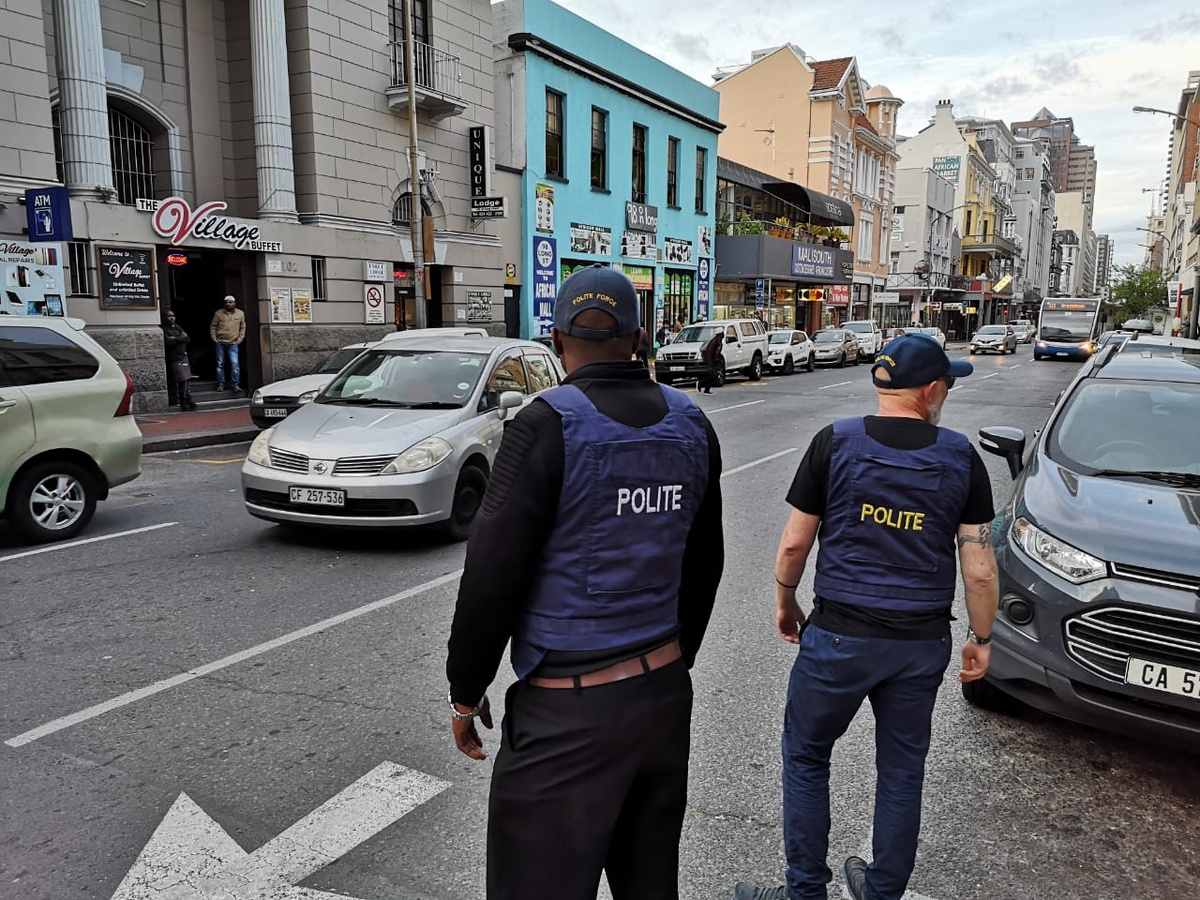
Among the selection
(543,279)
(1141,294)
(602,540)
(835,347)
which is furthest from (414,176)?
(1141,294)

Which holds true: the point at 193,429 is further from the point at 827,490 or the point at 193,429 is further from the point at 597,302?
the point at 597,302

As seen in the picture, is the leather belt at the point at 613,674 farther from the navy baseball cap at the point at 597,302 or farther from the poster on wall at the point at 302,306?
the poster on wall at the point at 302,306

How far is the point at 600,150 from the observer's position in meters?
29.1

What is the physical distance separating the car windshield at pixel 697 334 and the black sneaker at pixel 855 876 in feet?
72.7

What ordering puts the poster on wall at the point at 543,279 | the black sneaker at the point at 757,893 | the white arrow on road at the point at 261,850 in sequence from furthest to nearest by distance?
the poster on wall at the point at 543,279
the white arrow on road at the point at 261,850
the black sneaker at the point at 757,893

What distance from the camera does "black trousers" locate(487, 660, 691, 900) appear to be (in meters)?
1.94

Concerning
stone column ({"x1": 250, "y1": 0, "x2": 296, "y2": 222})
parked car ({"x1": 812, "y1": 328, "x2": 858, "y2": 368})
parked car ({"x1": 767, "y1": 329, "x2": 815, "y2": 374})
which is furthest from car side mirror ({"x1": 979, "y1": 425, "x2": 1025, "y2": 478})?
parked car ({"x1": 812, "y1": 328, "x2": 858, "y2": 368})

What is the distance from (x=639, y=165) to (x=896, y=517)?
30773mm

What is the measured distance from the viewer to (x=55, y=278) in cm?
1314

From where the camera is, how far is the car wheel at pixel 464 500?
7.24 m

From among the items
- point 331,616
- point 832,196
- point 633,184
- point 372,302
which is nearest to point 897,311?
point 832,196

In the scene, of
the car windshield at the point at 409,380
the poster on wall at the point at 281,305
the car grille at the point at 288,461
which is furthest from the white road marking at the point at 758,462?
the poster on wall at the point at 281,305

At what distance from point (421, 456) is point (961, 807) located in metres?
4.61

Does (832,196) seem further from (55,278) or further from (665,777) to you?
(665,777)
